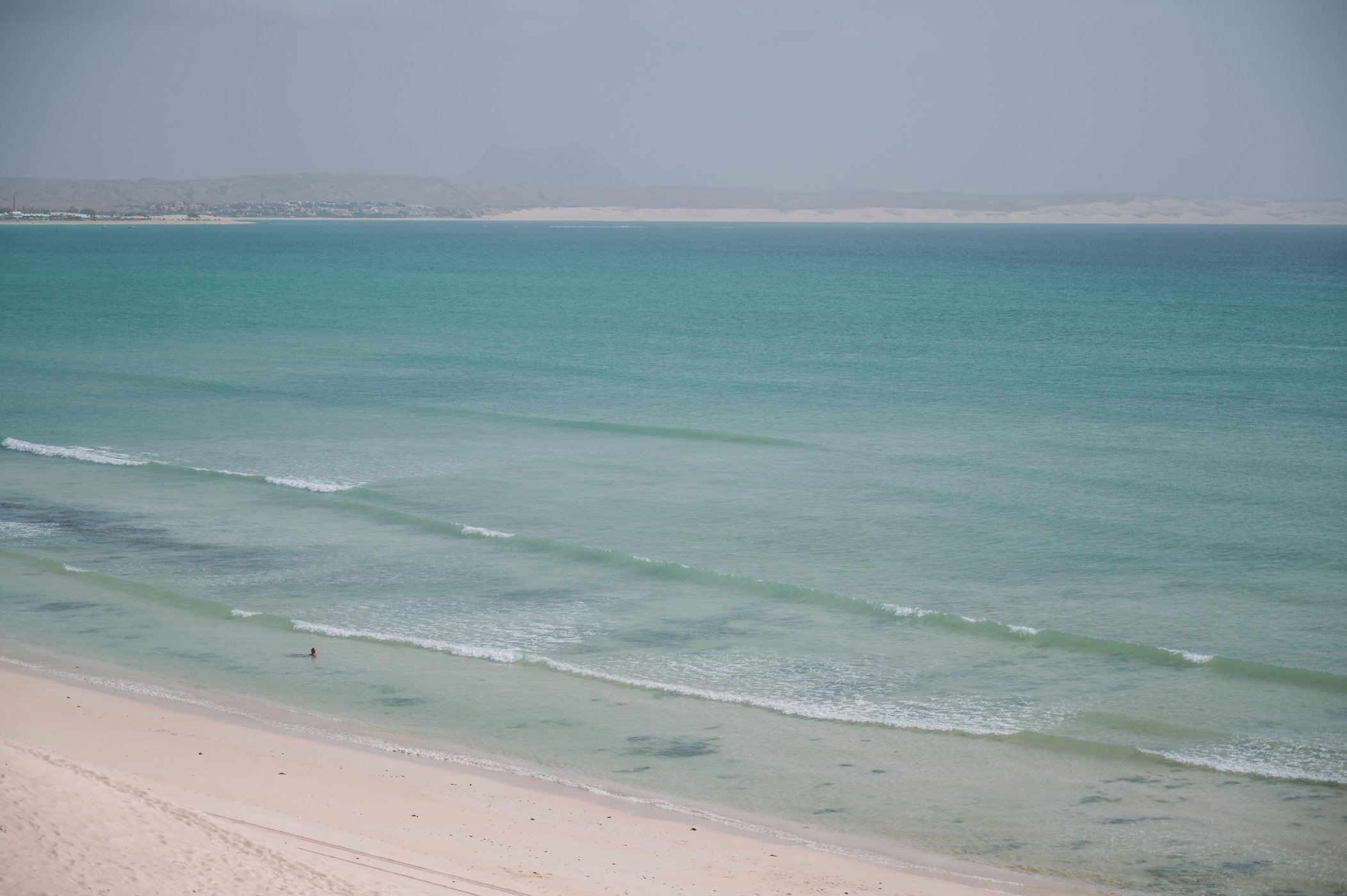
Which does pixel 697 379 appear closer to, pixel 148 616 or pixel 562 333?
pixel 562 333

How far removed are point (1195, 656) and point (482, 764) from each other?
10.4 meters

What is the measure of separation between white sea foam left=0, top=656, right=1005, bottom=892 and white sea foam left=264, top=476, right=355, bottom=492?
10.2m

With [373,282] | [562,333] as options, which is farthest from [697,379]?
[373,282]

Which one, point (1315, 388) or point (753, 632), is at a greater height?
point (1315, 388)

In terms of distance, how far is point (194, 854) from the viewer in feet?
29.6

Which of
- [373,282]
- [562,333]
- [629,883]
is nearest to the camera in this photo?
[629,883]

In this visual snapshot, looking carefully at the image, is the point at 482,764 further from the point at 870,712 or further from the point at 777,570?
the point at 777,570

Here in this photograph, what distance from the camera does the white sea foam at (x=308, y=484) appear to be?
86.9 ft

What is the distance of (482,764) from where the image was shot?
45.0 feet

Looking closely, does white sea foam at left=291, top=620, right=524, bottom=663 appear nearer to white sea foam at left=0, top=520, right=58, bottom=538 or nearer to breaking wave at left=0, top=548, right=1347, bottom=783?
breaking wave at left=0, top=548, right=1347, bottom=783

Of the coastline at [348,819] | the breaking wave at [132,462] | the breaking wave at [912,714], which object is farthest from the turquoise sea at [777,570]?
the coastline at [348,819]

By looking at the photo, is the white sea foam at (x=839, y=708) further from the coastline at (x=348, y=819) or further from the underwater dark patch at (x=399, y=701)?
the coastline at (x=348, y=819)

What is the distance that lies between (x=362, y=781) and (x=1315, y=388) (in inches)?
1438

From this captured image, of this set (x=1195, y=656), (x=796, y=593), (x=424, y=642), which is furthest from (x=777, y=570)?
(x=1195, y=656)
